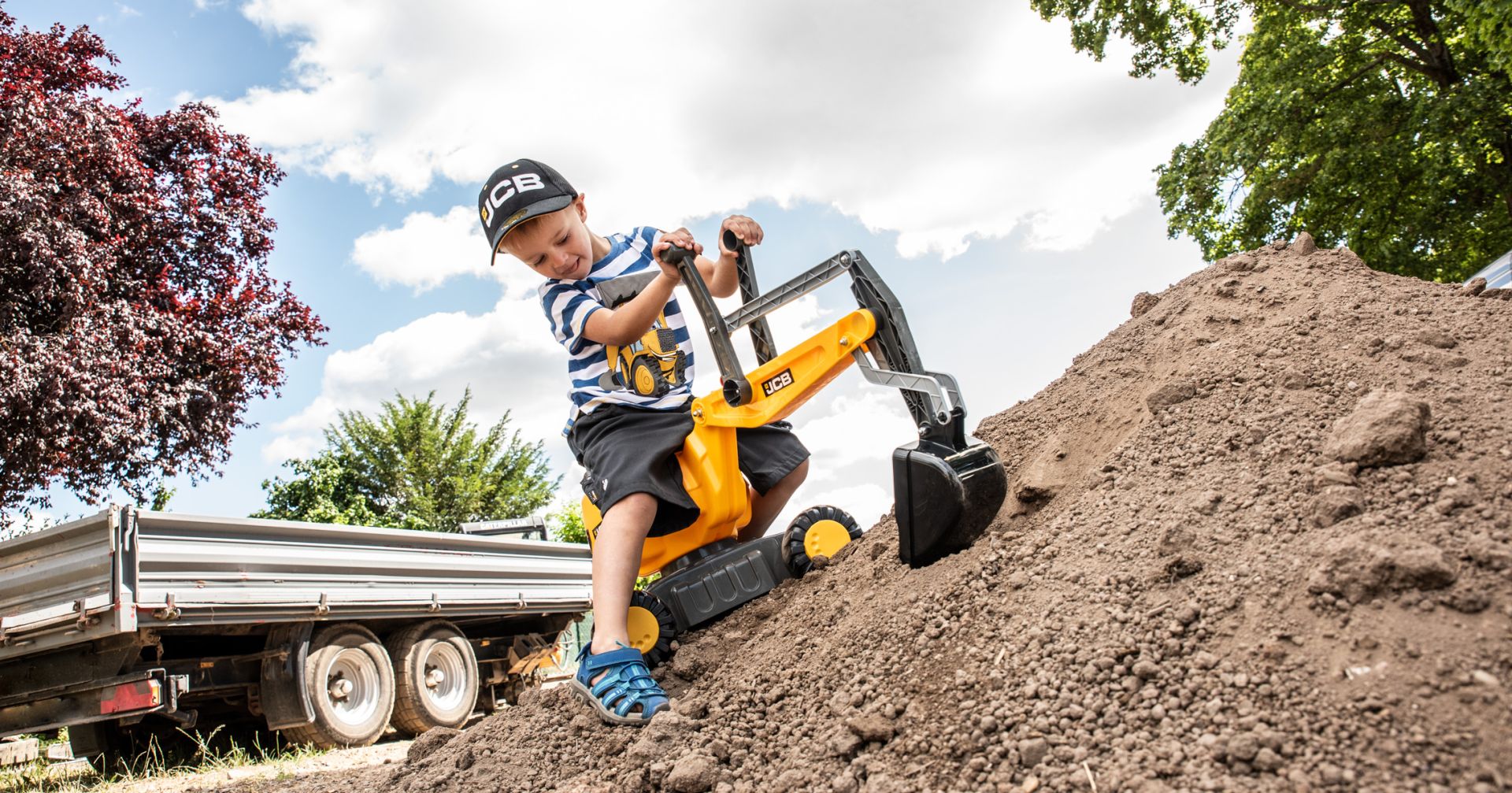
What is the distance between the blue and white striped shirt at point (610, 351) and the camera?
10.9 feet

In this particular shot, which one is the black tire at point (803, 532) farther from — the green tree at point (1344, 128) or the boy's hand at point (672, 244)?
the green tree at point (1344, 128)

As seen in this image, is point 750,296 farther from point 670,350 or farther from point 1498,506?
point 1498,506

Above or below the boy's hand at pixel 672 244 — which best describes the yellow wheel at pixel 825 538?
below

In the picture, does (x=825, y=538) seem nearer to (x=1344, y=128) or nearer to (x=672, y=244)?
(x=672, y=244)

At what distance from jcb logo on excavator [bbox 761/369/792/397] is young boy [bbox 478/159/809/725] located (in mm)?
220

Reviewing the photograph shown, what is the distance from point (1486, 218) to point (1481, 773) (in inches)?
653

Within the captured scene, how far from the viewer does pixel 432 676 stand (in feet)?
26.1

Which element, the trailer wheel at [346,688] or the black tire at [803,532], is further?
the trailer wheel at [346,688]

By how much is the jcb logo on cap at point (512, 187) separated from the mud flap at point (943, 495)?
4.87 ft

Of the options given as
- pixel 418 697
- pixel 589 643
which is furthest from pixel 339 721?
pixel 589 643

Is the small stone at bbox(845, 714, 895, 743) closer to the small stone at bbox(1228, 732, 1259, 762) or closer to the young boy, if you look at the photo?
the small stone at bbox(1228, 732, 1259, 762)

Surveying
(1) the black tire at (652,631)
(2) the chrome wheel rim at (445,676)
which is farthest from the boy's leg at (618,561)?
(2) the chrome wheel rim at (445,676)

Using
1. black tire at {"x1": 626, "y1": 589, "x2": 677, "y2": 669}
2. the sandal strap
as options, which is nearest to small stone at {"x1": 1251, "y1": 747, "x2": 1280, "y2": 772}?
the sandal strap

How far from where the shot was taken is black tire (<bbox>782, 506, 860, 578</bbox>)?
354 centimetres
